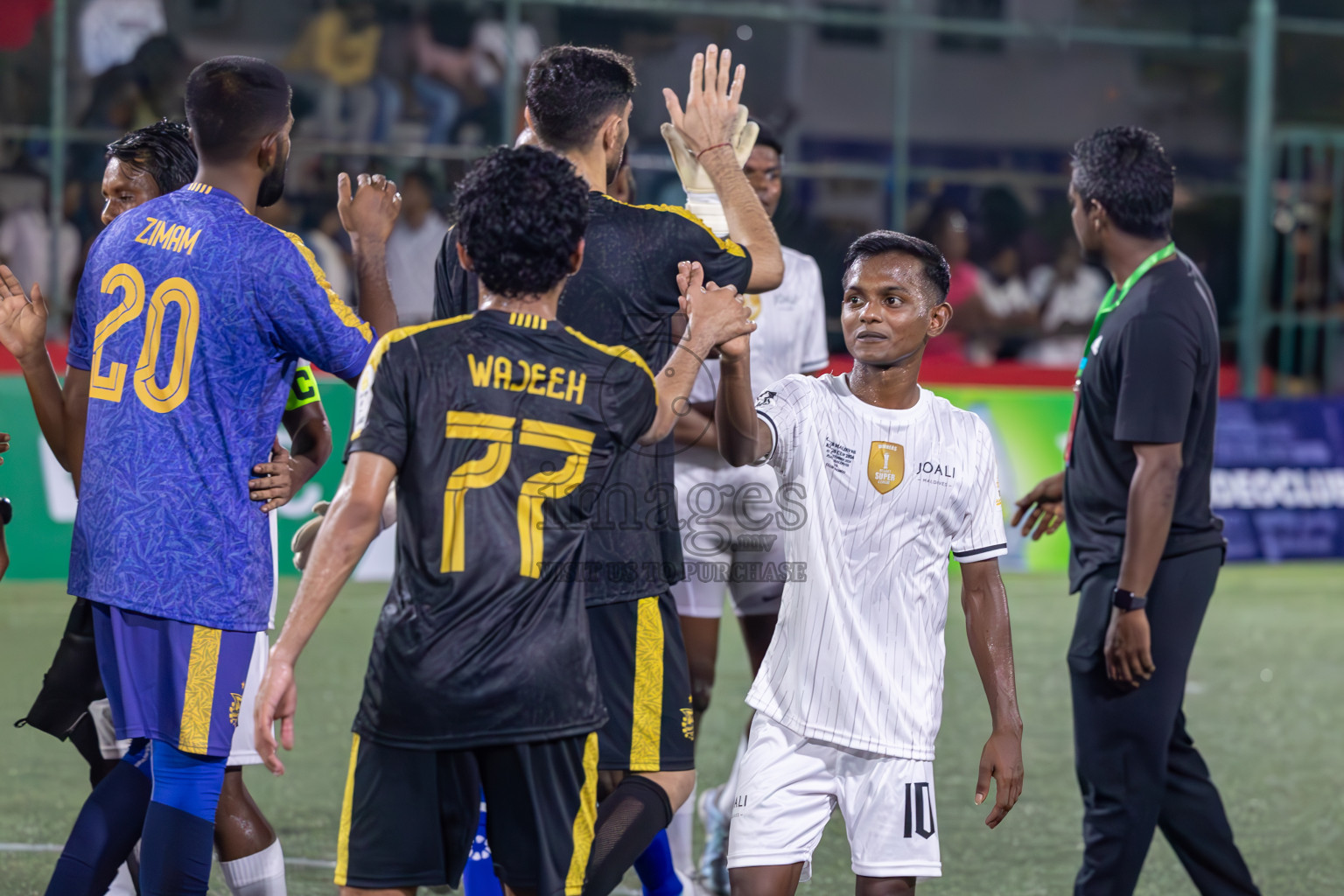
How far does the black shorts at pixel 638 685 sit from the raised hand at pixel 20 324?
1.56 metres


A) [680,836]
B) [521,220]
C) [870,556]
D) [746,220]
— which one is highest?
[746,220]

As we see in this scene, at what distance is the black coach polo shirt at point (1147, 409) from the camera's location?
447 centimetres

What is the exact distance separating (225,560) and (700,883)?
2151 millimetres

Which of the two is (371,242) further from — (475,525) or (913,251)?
(913,251)

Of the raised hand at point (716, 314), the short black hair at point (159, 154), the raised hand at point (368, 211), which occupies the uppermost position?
the short black hair at point (159, 154)

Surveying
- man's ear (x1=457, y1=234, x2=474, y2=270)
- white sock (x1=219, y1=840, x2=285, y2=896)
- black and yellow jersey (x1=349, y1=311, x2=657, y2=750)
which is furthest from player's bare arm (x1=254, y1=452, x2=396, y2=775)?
white sock (x1=219, y1=840, x2=285, y2=896)

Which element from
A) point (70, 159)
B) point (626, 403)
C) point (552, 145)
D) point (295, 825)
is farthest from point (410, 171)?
point (626, 403)

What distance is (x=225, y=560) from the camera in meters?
3.71

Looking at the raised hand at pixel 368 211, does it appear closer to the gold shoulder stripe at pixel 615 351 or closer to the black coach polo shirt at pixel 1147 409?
the gold shoulder stripe at pixel 615 351

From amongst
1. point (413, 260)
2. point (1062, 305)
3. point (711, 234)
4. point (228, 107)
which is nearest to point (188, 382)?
point (228, 107)

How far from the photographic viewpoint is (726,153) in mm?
4043

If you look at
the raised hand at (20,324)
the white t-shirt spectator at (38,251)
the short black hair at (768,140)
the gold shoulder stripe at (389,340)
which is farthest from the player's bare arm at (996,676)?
the white t-shirt spectator at (38,251)

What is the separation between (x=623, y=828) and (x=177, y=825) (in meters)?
1.05

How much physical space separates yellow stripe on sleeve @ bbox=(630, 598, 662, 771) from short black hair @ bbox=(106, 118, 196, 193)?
1779 mm
